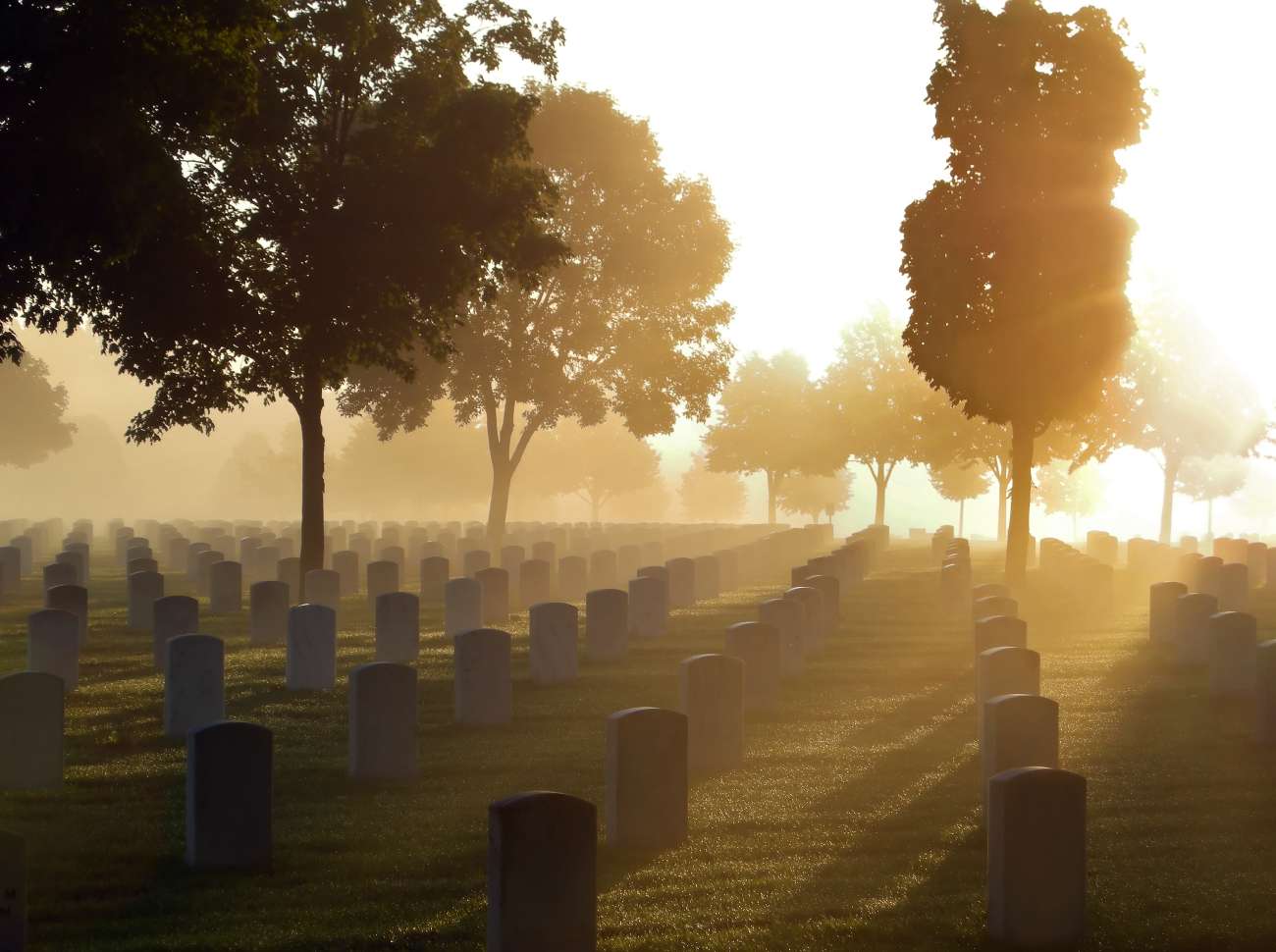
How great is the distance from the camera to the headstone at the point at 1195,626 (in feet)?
59.1

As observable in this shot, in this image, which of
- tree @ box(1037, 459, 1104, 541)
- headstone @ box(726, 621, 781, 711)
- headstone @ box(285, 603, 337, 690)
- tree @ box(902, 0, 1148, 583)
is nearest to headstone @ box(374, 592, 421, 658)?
headstone @ box(285, 603, 337, 690)

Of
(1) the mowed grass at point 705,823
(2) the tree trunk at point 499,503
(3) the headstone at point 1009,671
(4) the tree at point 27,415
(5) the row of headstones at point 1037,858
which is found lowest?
(1) the mowed grass at point 705,823

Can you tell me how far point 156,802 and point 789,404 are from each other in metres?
57.4

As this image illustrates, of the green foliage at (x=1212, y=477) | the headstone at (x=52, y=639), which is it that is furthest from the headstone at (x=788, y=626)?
the green foliage at (x=1212, y=477)

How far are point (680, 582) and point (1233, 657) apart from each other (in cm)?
1221

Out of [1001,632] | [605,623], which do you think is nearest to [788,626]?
[605,623]

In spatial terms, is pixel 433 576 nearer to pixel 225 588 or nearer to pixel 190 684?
pixel 225 588

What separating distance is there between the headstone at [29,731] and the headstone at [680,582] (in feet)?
52.7

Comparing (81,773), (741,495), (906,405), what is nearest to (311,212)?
(81,773)

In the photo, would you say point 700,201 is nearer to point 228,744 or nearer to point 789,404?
point 789,404

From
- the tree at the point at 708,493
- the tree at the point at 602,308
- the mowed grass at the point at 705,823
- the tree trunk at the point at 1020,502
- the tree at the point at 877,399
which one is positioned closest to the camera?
the mowed grass at the point at 705,823

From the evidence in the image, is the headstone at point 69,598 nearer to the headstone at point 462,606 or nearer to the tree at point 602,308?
the headstone at point 462,606

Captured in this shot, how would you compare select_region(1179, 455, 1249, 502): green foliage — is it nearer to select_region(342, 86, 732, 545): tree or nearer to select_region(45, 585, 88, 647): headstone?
select_region(342, 86, 732, 545): tree

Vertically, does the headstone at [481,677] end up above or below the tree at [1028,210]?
below
